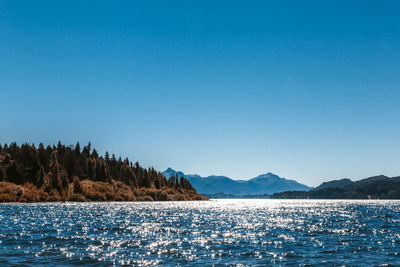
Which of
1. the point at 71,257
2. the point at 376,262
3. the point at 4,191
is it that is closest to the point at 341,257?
the point at 376,262

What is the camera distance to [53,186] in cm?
19112

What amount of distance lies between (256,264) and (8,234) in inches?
1211

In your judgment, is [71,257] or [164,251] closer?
[71,257]

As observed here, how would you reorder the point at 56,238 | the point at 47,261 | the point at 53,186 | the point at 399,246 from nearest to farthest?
the point at 47,261 → the point at 399,246 → the point at 56,238 → the point at 53,186

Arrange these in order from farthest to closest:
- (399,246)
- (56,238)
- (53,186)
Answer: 1. (53,186)
2. (56,238)
3. (399,246)

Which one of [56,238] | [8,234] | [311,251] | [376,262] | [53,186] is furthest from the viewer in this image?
[53,186]

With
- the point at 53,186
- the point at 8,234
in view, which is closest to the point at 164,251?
the point at 8,234

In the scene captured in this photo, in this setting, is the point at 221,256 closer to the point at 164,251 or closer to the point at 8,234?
the point at 164,251

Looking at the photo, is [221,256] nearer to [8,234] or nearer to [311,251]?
[311,251]

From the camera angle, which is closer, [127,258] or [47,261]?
[47,261]

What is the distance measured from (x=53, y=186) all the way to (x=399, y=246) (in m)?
181

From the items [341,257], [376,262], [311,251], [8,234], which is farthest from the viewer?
[8,234]

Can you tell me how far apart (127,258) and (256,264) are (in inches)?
392

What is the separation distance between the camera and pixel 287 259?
2995 cm
